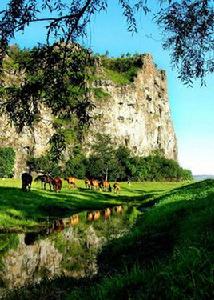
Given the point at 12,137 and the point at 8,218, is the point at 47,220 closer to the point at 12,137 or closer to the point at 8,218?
the point at 8,218

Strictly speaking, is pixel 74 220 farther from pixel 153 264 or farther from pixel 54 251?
pixel 153 264

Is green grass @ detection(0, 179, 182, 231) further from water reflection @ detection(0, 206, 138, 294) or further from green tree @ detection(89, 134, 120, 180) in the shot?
green tree @ detection(89, 134, 120, 180)

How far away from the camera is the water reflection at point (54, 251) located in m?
16.8

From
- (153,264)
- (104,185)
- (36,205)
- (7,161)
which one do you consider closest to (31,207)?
(36,205)

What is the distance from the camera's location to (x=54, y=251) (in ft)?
72.3

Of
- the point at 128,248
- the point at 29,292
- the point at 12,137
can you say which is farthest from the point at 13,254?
the point at 12,137

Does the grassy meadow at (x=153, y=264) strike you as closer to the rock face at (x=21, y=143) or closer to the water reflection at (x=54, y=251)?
the water reflection at (x=54, y=251)

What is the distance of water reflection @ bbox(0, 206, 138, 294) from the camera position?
1678 cm

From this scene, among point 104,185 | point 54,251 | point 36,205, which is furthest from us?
point 104,185

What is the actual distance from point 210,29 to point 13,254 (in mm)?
13179

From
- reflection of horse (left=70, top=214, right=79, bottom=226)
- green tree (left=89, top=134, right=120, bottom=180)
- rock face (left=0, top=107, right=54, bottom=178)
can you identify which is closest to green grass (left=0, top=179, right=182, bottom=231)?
reflection of horse (left=70, top=214, right=79, bottom=226)

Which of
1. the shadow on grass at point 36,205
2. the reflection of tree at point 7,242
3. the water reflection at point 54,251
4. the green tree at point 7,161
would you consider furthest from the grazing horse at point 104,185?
the green tree at point 7,161

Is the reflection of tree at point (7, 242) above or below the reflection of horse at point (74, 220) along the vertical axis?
below

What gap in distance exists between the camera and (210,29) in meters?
14.9
